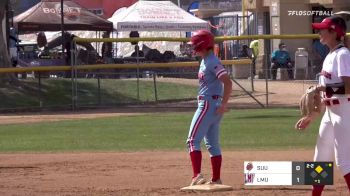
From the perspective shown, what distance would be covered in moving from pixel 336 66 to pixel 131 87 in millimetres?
19993

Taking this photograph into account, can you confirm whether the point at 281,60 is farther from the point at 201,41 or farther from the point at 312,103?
the point at 312,103

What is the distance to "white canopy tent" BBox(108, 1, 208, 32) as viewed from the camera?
4119cm

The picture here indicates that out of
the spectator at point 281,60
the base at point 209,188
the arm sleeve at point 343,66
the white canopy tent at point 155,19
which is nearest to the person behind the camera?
the arm sleeve at point 343,66

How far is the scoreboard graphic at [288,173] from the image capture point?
31.9ft

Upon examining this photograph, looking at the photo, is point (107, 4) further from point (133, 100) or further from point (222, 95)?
point (222, 95)

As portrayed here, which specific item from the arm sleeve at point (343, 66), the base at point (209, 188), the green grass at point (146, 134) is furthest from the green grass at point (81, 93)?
the arm sleeve at point (343, 66)

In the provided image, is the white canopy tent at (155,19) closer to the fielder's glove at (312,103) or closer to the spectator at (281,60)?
the spectator at (281,60)

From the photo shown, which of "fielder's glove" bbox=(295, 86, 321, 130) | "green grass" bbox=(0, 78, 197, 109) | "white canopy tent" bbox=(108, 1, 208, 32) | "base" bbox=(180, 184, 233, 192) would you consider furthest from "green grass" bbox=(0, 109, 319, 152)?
"white canopy tent" bbox=(108, 1, 208, 32)

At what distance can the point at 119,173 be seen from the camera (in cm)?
1355

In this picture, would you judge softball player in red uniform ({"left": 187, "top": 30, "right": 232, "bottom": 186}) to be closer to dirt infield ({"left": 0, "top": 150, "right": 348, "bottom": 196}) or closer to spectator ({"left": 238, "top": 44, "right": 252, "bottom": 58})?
dirt infield ({"left": 0, "top": 150, "right": 348, "bottom": 196})

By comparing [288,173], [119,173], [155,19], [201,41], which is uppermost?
[155,19]

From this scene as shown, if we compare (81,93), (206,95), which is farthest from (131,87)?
(206,95)

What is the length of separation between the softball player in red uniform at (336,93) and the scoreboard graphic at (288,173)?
183mm

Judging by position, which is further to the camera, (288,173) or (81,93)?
Answer: (81,93)
